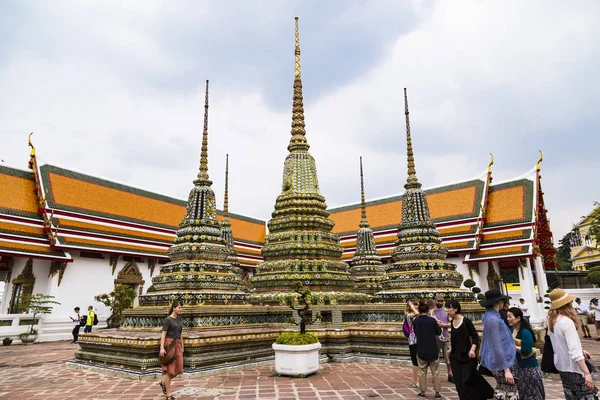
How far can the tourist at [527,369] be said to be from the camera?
4074 millimetres

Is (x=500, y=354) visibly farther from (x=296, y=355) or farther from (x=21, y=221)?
(x=21, y=221)

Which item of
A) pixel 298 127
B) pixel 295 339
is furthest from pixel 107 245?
pixel 295 339

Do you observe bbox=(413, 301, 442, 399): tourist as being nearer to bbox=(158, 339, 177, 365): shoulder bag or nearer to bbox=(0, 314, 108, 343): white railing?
bbox=(158, 339, 177, 365): shoulder bag

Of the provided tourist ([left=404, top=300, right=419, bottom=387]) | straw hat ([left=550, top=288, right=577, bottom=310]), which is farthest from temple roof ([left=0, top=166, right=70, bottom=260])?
straw hat ([left=550, top=288, right=577, bottom=310])

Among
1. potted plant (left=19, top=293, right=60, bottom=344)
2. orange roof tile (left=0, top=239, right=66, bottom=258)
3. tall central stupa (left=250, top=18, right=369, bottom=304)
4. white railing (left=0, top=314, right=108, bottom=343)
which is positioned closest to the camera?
tall central stupa (left=250, top=18, right=369, bottom=304)

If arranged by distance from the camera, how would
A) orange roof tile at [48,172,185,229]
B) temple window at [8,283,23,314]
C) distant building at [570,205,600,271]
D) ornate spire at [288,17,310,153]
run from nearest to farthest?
ornate spire at [288,17,310,153] → temple window at [8,283,23,314] → orange roof tile at [48,172,185,229] → distant building at [570,205,600,271]

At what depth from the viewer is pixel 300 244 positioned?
36.4ft

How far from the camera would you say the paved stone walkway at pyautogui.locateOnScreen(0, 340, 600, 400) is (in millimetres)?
6086

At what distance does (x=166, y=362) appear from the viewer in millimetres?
5793

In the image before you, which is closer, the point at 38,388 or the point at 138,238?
the point at 38,388

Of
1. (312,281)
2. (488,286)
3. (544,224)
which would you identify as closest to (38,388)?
(312,281)

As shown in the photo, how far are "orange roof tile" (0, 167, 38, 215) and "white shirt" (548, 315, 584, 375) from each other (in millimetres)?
22984

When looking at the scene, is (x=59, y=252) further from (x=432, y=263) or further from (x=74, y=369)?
(x=432, y=263)

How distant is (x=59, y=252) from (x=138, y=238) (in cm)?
456
